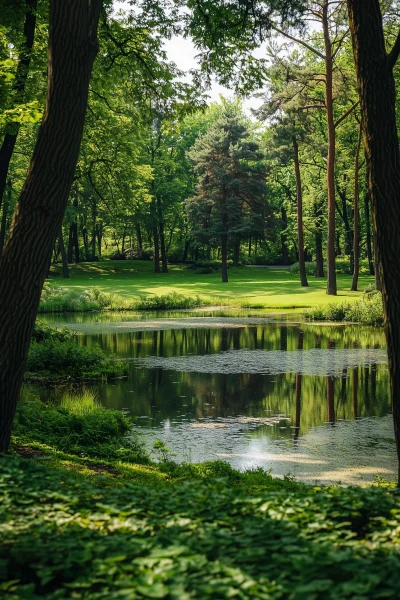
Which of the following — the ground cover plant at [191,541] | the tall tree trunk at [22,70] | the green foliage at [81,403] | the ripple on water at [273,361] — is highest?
the tall tree trunk at [22,70]

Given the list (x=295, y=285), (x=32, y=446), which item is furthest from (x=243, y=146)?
(x=32, y=446)

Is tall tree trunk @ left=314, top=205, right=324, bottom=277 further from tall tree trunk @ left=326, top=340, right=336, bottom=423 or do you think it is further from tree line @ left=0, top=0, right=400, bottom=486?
tall tree trunk @ left=326, top=340, right=336, bottom=423

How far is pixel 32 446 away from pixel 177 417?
3.74 meters

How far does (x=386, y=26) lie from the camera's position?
31.7 meters

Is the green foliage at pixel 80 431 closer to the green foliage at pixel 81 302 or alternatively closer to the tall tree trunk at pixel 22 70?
the tall tree trunk at pixel 22 70

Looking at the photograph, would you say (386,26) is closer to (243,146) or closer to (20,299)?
(243,146)

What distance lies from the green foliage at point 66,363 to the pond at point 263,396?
30.3 inches

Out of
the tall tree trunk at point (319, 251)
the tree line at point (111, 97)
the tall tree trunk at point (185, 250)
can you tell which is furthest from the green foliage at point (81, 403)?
the tall tree trunk at point (185, 250)

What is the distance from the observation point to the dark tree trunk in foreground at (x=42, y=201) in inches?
263

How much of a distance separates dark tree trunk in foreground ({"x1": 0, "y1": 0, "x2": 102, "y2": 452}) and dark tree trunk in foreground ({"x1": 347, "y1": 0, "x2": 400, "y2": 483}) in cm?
274

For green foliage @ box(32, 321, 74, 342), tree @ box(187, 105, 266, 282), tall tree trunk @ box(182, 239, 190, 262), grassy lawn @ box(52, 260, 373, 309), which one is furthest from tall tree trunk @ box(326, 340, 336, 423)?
tall tree trunk @ box(182, 239, 190, 262)

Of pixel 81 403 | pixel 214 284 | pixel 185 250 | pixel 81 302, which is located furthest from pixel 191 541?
pixel 185 250

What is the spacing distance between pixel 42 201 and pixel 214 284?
41.6 m

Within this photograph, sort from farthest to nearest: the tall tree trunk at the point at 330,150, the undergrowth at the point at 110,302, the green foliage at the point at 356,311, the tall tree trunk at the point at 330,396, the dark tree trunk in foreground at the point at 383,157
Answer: the undergrowth at the point at 110,302, the tall tree trunk at the point at 330,150, the green foliage at the point at 356,311, the tall tree trunk at the point at 330,396, the dark tree trunk in foreground at the point at 383,157
